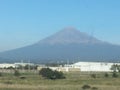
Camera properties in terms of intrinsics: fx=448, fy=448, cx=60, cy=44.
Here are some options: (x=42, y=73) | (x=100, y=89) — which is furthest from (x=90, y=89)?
(x=42, y=73)

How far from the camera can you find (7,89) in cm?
5209

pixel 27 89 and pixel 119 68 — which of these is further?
pixel 119 68

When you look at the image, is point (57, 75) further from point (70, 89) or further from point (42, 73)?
point (70, 89)

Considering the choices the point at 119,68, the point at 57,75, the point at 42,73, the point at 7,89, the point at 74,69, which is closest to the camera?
the point at 7,89

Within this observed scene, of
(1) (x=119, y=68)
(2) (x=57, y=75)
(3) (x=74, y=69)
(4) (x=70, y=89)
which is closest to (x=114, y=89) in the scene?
(4) (x=70, y=89)

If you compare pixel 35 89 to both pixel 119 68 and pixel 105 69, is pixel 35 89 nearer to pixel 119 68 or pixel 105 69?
pixel 119 68

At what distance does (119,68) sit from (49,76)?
55234 mm

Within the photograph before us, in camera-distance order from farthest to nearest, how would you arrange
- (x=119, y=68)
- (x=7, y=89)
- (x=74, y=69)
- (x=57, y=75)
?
(x=74, y=69)
(x=119, y=68)
(x=57, y=75)
(x=7, y=89)

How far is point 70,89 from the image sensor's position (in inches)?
2103

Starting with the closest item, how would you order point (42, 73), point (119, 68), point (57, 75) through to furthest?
1. point (57, 75)
2. point (42, 73)
3. point (119, 68)

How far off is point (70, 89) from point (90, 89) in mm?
2739

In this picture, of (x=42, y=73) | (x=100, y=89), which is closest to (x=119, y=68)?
(x=42, y=73)

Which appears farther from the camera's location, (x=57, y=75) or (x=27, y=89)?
(x=57, y=75)

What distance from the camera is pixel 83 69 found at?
534 feet
